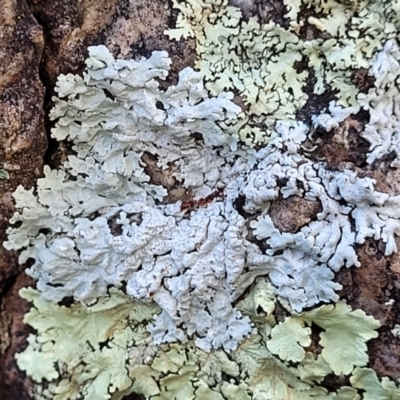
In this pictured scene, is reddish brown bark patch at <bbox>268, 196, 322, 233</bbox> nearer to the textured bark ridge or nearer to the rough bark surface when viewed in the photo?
the rough bark surface

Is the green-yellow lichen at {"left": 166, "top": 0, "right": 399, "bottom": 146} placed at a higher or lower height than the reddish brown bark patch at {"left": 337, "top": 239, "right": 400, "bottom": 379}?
higher

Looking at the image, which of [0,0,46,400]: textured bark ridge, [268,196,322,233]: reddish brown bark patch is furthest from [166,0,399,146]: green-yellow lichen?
[0,0,46,400]: textured bark ridge

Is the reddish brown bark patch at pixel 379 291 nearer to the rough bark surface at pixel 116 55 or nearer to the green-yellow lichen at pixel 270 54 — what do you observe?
the rough bark surface at pixel 116 55

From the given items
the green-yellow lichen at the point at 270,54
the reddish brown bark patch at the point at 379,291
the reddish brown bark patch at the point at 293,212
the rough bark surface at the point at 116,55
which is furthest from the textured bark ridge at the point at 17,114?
the reddish brown bark patch at the point at 379,291

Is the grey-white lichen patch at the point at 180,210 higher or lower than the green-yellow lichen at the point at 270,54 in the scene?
lower

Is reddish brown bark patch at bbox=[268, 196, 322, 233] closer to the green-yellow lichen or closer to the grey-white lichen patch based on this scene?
the grey-white lichen patch

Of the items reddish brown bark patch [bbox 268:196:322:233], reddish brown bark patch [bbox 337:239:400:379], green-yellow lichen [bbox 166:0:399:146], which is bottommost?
reddish brown bark patch [bbox 337:239:400:379]

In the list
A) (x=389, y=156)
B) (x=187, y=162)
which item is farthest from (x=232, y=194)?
(x=389, y=156)

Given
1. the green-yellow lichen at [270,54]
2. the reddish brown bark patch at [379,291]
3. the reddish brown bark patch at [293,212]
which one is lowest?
the reddish brown bark patch at [379,291]

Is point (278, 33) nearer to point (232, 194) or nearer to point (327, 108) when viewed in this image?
point (327, 108)
